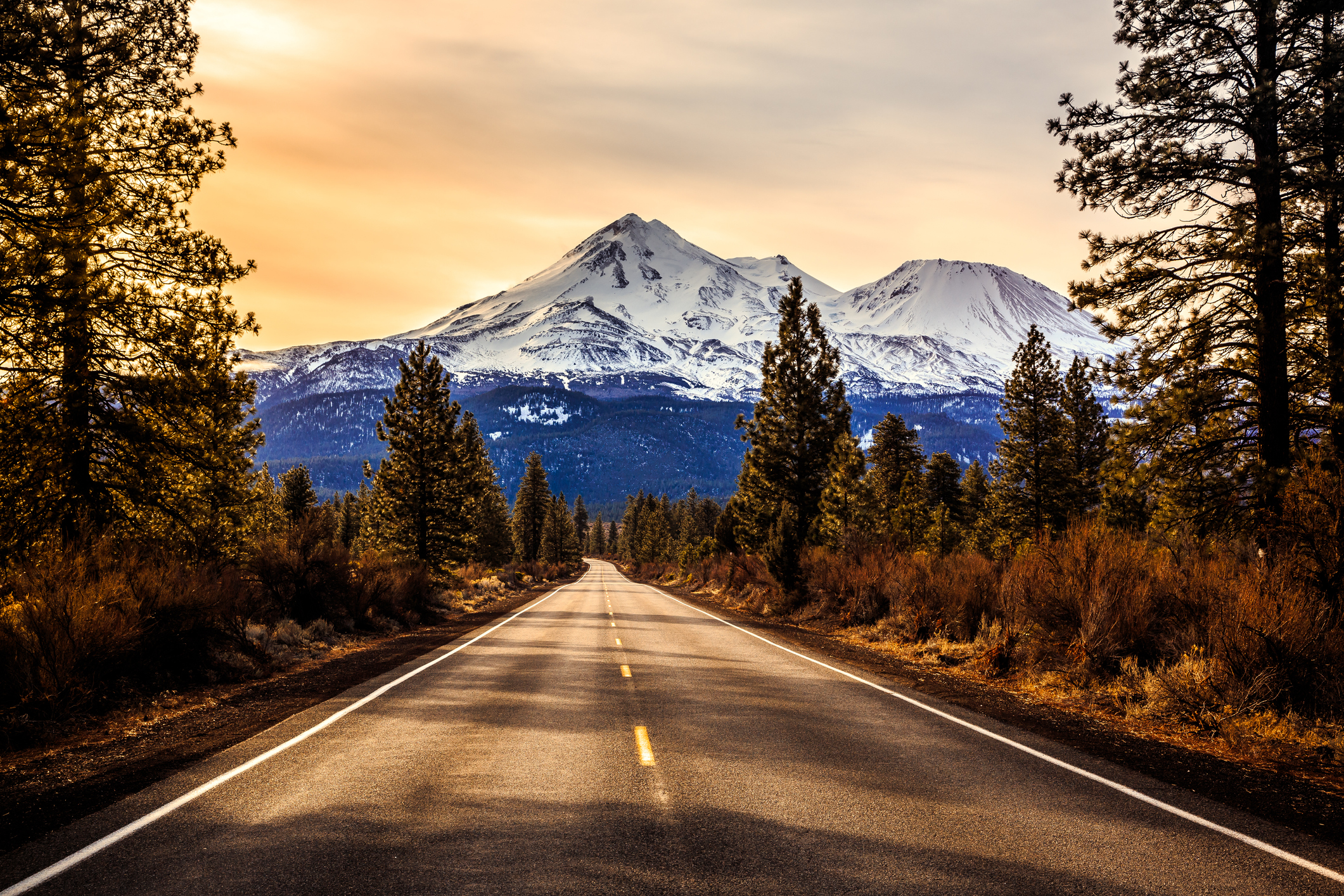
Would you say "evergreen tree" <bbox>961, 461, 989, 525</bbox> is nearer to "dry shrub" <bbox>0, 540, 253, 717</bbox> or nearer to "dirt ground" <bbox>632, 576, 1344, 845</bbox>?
"dirt ground" <bbox>632, 576, 1344, 845</bbox>

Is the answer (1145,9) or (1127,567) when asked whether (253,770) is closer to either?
(1127,567)

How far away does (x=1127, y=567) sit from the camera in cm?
1164

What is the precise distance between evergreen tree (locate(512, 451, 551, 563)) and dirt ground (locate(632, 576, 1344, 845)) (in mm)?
69498

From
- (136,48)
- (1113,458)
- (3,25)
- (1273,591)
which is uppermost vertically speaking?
(136,48)

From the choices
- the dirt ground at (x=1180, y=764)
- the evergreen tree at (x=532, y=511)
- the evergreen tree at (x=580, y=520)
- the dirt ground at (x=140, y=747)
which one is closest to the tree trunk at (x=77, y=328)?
the dirt ground at (x=140, y=747)

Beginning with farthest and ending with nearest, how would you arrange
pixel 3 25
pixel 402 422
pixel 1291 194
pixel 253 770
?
pixel 402 422 < pixel 1291 194 < pixel 3 25 < pixel 253 770

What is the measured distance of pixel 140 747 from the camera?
25.0 feet

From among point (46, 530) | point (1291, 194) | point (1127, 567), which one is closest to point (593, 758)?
point (1127, 567)

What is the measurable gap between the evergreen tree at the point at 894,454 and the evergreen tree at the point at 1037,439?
702cm

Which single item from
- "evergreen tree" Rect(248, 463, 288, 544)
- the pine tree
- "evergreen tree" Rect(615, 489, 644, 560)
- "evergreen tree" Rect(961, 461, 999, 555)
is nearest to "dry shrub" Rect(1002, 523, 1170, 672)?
"evergreen tree" Rect(248, 463, 288, 544)

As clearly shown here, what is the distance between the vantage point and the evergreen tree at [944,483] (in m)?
57.0

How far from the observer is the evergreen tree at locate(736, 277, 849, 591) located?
31641 mm

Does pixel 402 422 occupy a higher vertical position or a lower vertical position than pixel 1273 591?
higher

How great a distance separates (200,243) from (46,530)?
5292mm
